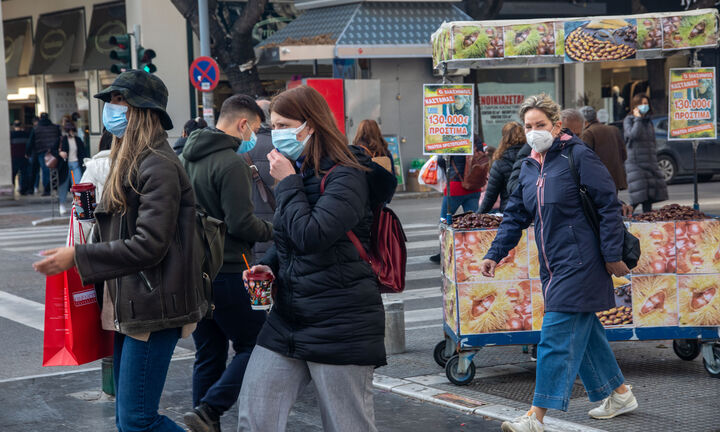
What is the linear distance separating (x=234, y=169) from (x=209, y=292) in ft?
3.84

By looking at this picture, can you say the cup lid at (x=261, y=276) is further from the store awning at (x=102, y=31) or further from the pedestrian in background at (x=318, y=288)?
the store awning at (x=102, y=31)

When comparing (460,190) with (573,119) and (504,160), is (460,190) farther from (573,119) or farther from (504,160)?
(573,119)

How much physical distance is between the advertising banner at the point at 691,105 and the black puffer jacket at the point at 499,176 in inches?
54.7

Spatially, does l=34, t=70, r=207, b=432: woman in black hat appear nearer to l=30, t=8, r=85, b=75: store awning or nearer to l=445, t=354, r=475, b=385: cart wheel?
l=445, t=354, r=475, b=385: cart wheel

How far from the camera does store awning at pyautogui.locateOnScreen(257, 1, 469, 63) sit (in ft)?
70.0

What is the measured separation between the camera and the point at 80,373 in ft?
23.1

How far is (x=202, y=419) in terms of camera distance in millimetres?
5074

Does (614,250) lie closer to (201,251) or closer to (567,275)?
(567,275)

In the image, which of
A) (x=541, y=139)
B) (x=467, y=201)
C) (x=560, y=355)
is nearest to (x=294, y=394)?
(x=560, y=355)

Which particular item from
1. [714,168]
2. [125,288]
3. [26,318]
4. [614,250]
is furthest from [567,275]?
[714,168]

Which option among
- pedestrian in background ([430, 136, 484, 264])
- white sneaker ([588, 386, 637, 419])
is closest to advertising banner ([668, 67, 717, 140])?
pedestrian in background ([430, 136, 484, 264])

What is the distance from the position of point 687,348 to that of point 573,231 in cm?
226

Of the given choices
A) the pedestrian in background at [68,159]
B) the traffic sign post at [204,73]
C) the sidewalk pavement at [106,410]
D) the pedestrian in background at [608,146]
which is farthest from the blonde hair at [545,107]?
the pedestrian in background at [68,159]

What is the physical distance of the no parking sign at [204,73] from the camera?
18.2m
